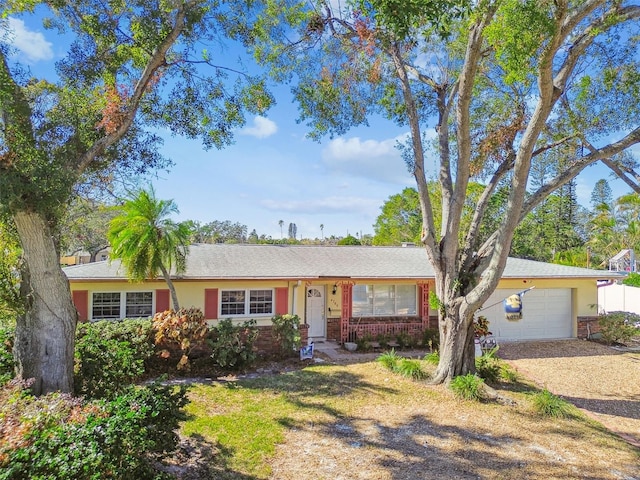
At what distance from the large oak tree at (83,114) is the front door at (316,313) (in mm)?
7687

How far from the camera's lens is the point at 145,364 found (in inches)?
421

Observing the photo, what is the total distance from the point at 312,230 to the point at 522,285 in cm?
8913

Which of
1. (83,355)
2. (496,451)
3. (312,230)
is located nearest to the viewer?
(496,451)

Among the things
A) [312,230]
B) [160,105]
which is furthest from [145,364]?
[312,230]

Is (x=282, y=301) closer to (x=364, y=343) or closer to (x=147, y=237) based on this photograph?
(x=364, y=343)

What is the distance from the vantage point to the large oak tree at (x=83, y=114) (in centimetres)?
595

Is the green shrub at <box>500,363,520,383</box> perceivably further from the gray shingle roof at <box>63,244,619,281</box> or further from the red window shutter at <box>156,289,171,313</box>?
the red window shutter at <box>156,289,171,313</box>

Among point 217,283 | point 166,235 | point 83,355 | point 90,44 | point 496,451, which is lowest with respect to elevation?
point 496,451

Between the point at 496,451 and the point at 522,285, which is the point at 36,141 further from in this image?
the point at 522,285

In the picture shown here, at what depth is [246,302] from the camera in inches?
548

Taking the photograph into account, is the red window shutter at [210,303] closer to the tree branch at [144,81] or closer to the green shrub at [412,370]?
the green shrub at [412,370]

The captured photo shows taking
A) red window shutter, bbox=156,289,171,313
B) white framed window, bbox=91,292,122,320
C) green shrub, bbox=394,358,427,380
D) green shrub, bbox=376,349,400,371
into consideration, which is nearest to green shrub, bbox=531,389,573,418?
green shrub, bbox=394,358,427,380

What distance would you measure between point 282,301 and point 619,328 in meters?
12.8

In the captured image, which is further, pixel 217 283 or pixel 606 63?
pixel 217 283
